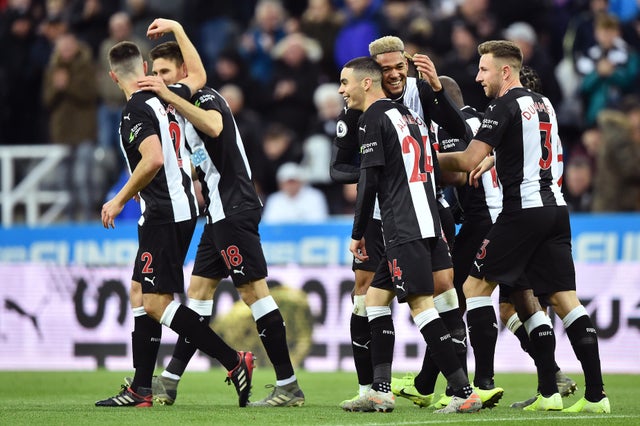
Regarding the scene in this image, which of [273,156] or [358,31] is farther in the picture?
[358,31]

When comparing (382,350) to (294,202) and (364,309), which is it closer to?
(364,309)

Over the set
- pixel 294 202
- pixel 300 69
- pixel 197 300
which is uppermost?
pixel 300 69

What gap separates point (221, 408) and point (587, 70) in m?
8.51

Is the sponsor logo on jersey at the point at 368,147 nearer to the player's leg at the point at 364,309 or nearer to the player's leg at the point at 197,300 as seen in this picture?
the player's leg at the point at 364,309

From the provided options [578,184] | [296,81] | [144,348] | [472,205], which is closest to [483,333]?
[472,205]

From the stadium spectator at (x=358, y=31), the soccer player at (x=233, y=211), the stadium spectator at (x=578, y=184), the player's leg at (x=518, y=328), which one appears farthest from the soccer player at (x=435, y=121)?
the stadium spectator at (x=358, y=31)

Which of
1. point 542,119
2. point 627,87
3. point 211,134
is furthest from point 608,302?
point 211,134

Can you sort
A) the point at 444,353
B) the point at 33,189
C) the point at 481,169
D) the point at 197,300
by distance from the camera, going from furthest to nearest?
the point at 33,189
the point at 197,300
the point at 481,169
the point at 444,353

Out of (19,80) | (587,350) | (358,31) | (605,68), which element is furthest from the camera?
(19,80)

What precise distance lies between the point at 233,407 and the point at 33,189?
9090 millimetres

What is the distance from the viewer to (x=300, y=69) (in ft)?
56.0

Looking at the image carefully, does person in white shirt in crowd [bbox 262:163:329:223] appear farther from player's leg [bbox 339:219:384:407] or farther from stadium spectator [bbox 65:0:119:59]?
player's leg [bbox 339:219:384:407]

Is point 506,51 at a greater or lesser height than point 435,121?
greater

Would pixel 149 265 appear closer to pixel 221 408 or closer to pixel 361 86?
pixel 221 408
